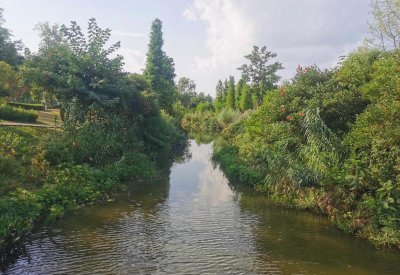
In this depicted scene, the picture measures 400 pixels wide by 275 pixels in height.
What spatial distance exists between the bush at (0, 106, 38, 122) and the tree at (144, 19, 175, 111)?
2017cm

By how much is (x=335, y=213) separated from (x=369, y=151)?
98.6 inches

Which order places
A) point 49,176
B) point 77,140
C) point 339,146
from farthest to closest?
1. point 77,140
2. point 49,176
3. point 339,146

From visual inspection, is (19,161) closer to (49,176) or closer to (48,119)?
(49,176)

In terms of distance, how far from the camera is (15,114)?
2556cm

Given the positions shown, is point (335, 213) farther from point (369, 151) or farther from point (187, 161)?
point (187, 161)

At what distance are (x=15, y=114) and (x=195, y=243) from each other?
63.4ft

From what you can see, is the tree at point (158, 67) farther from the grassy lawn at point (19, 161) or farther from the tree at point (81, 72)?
the grassy lawn at point (19, 161)

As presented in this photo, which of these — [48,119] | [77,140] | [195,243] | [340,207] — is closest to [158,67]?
[48,119]

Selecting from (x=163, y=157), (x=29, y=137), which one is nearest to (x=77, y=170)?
(x=29, y=137)

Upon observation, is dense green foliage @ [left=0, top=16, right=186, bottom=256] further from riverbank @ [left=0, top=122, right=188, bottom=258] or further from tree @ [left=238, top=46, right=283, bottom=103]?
tree @ [left=238, top=46, right=283, bottom=103]

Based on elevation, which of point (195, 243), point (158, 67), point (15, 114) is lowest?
point (195, 243)

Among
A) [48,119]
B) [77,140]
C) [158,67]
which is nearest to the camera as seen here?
[77,140]

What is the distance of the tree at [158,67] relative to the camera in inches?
1790

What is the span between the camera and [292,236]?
40.9 ft
